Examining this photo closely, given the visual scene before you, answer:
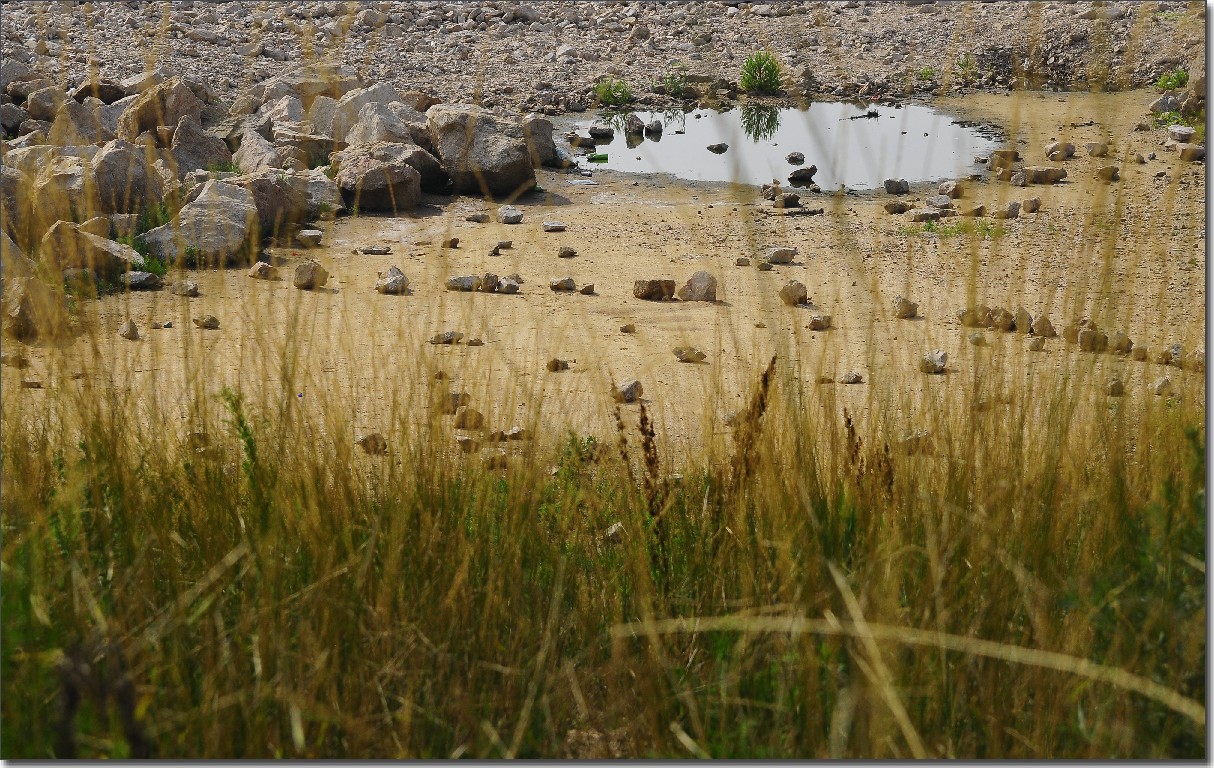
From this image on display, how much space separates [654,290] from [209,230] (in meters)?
2.58

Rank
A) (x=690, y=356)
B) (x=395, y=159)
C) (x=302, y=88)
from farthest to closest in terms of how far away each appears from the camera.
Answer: (x=302, y=88)
(x=395, y=159)
(x=690, y=356)

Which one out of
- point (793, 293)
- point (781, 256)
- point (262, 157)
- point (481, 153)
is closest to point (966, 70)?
point (481, 153)

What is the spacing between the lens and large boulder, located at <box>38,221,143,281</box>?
572 cm

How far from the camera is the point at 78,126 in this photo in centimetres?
890

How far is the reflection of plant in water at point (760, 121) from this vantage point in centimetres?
1148

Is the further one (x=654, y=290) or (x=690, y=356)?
(x=654, y=290)

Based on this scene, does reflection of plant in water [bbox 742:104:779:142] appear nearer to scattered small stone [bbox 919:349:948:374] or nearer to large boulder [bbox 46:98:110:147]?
large boulder [bbox 46:98:110:147]

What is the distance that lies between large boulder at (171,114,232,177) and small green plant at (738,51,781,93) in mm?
6237

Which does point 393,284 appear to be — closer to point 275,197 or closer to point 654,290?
point 654,290

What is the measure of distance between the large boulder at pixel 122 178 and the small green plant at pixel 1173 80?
392 inches

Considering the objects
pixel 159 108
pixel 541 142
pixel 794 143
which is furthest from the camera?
pixel 794 143

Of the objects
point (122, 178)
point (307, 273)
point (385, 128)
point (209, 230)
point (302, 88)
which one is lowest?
point (307, 273)

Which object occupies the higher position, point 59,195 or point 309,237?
point 59,195

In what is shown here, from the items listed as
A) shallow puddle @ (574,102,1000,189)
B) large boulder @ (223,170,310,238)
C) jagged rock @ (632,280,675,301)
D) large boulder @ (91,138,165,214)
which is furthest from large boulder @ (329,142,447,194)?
jagged rock @ (632,280,675,301)
